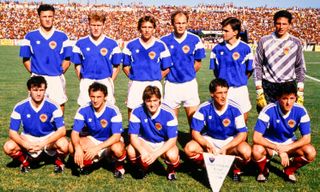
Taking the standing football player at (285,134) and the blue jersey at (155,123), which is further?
the blue jersey at (155,123)

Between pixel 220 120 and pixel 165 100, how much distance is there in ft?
4.35

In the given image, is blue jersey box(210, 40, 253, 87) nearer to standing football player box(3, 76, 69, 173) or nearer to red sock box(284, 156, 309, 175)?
red sock box(284, 156, 309, 175)

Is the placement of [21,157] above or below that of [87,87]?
below

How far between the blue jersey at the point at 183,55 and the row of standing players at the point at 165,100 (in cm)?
1

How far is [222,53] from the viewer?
5219mm

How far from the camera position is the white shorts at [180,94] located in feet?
18.4

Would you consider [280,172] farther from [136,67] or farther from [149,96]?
[136,67]

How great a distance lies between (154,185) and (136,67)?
5.75ft

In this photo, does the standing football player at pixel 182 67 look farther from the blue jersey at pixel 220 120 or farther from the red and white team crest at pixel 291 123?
the red and white team crest at pixel 291 123

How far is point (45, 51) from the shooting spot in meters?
5.35

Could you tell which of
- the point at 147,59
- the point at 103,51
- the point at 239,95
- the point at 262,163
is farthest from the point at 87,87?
the point at 262,163

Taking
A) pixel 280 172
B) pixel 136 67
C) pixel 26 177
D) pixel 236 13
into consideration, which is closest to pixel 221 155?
pixel 280 172

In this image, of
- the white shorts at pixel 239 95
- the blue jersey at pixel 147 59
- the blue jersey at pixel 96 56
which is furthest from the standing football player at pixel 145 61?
the white shorts at pixel 239 95

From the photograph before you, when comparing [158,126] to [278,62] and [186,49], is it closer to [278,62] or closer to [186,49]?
[186,49]
